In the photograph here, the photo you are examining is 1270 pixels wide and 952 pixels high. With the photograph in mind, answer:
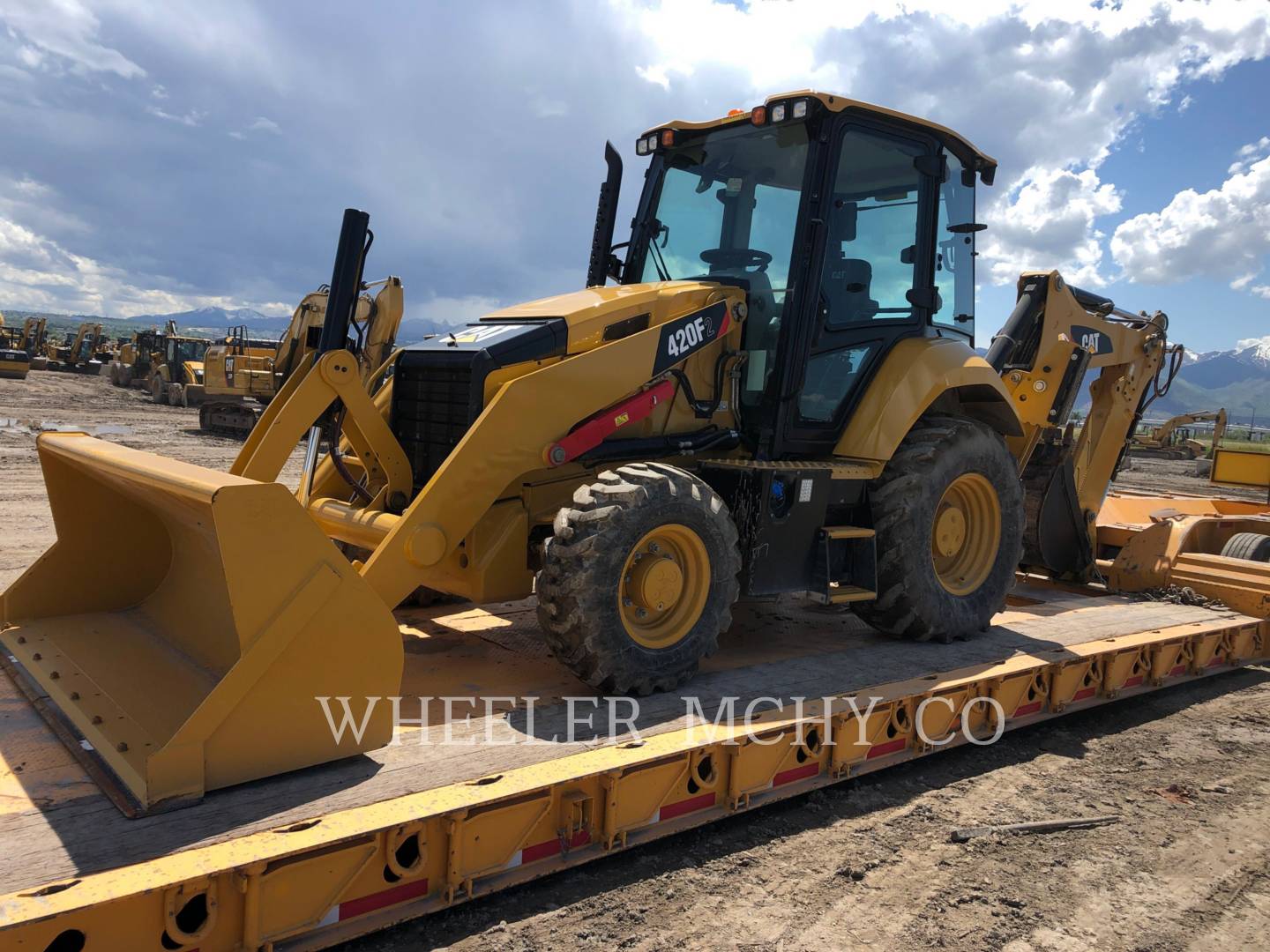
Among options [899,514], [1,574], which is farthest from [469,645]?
[1,574]

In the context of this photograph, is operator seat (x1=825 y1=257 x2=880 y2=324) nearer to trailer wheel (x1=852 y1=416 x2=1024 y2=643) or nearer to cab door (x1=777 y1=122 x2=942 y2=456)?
cab door (x1=777 y1=122 x2=942 y2=456)

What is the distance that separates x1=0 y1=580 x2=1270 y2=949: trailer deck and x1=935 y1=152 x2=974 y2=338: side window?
214 cm

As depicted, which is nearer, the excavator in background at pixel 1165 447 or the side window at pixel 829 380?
the side window at pixel 829 380

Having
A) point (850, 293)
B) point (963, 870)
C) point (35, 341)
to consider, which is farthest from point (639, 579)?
point (35, 341)

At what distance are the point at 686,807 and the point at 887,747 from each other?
1261 mm

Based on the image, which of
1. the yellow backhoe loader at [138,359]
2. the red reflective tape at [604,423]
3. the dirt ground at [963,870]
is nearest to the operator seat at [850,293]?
the red reflective tape at [604,423]

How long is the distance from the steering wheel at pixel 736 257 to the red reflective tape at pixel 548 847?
327 centimetres

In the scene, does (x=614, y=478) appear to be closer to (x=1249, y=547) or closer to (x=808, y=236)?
(x=808, y=236)

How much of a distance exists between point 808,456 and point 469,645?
214cm

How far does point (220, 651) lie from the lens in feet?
12.6

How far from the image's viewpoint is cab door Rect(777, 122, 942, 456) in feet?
→ 16.9

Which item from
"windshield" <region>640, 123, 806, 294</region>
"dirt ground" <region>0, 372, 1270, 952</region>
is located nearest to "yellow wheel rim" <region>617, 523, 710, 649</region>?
"dirt ground" <region>0, 372, 1270, 952</region>

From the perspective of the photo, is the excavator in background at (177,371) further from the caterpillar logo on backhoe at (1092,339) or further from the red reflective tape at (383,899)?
the red reflective tape at (383,899)

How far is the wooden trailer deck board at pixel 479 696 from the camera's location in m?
2.72
